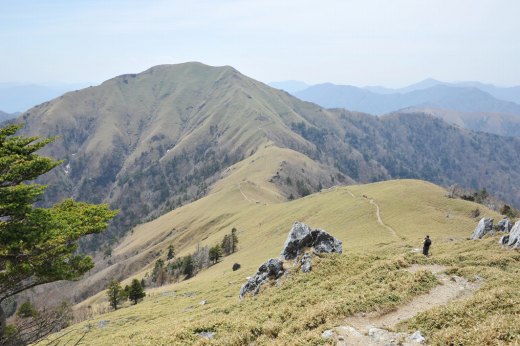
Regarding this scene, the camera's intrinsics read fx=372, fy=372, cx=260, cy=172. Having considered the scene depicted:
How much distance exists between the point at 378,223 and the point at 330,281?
54.8 metres

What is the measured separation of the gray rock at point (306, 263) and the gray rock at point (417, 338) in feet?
59.3

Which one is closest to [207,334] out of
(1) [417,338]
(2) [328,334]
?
(2) [328,334]

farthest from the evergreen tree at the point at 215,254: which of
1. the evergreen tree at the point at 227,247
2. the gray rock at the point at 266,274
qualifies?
the gray rock at the point at 266,274

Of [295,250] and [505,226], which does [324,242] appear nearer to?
[295,250]

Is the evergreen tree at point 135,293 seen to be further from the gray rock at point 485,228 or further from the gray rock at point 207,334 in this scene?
the gray rock at point 485,228

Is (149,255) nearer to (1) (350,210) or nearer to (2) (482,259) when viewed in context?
(1) (350,210)

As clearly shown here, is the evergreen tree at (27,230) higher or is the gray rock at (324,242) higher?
the evergreen tree at (27,230)

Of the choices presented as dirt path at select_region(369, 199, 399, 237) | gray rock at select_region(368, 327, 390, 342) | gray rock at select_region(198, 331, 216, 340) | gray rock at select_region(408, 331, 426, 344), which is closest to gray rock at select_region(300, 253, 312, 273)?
gray rock at select_region(198, 331, 216, 340)

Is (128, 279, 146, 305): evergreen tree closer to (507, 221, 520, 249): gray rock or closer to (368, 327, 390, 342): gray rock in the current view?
(507, 221, 520, 249): gray rock

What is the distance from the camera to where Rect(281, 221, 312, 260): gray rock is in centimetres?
4519

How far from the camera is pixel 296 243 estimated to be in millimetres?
45781

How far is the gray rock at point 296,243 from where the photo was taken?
4519 centimetres

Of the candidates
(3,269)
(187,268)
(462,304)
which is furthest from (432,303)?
(187,268)

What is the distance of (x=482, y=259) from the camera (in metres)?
36.1
